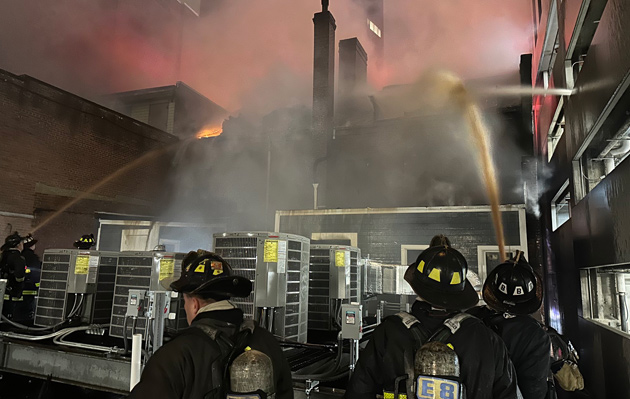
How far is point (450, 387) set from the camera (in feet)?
5.86

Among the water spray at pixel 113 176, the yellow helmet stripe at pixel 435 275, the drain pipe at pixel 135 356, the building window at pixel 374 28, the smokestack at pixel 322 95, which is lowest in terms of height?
the drain pipe at pixel 135 356

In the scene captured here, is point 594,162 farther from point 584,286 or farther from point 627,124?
point 584,286

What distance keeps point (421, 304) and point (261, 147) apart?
16.8 meters

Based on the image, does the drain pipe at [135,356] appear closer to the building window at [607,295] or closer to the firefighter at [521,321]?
the firefighter at [521,321]

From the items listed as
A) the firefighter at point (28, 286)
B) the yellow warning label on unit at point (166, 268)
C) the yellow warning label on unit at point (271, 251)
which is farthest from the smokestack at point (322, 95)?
the yellow warning label on unit at point (271, 251)

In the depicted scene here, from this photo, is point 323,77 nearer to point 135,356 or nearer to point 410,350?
point 135,356

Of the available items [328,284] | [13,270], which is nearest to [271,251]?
[328,284]

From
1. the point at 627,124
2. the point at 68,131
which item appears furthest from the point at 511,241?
the point at 68,131

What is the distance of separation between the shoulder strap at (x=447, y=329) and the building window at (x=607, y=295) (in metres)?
3.59

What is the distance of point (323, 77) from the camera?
16859 mm

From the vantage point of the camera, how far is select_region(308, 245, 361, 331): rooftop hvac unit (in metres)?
7.36

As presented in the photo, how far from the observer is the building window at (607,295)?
4.77 m

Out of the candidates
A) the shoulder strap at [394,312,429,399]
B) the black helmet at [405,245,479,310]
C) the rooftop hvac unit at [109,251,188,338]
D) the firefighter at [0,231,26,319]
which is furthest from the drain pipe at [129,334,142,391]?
the firefighter at [0,231,26,319]

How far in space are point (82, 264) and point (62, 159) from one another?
882 cm
